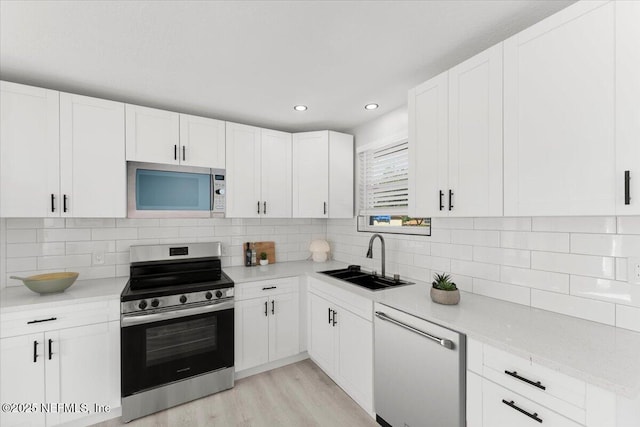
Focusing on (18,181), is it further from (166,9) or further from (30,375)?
(166,9)

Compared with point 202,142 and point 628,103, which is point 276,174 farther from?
point 628,103

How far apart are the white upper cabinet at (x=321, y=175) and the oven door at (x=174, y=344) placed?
1319 millimetres

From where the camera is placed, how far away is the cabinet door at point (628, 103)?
108 cm

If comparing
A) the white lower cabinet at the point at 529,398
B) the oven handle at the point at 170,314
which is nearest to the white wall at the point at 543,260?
the white lower cabinet at the point at 529,398

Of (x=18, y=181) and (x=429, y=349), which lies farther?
(x=18, y=181)

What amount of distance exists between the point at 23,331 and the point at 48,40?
5.97ft

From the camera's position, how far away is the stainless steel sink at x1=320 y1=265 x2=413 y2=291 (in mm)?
2471

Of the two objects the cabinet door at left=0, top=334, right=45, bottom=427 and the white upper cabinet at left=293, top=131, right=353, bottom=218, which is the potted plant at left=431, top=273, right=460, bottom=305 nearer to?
the white upper cabinet at left=293, top=131, right=353, bottom=218

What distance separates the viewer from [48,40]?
1.64 metres

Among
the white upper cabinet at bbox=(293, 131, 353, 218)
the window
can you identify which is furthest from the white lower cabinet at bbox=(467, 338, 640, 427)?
the white upper cabinet at bbox=(293, 131, 353, 218)

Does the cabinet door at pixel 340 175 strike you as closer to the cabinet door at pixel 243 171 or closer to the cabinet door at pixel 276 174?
the cabinet door at pixel 276 174

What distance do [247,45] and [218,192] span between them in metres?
1.49

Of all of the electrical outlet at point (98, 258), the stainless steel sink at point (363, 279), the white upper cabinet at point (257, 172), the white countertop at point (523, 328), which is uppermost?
the white upper cabinet at point (257, 172)

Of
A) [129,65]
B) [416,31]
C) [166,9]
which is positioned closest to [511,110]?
[416,31]
